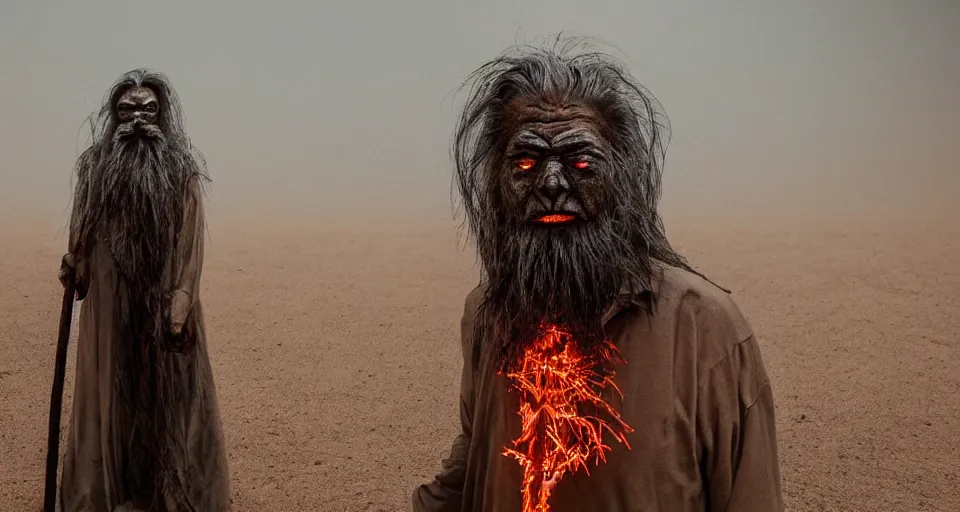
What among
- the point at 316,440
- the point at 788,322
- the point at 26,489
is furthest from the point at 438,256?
the point at 26,489

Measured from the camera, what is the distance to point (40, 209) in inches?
188

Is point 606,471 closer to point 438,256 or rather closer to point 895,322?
point 438,256

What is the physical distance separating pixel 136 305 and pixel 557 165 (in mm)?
1851

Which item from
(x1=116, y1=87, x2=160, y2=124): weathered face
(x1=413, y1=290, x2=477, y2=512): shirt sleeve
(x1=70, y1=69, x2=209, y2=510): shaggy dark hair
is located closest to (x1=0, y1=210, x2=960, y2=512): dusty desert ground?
(x1=70, y1=69, x2=209, y2=510): shaggy dark hair

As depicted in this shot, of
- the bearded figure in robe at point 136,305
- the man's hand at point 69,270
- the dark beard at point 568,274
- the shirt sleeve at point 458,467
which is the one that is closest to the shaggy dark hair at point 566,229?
the dark beard at point 568,274

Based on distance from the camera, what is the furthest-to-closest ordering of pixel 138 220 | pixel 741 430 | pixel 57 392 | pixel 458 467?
pixel 57 392
pixel 138 220
pixel 458 467
pixel 741 430

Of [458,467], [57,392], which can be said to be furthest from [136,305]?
[458,467]

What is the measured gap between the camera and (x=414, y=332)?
16.6ft

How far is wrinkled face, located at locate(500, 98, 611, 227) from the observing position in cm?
182

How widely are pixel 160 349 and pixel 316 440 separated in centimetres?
131

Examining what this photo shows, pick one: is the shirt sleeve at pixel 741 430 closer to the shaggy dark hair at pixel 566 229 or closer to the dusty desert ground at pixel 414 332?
the shaggy dark hair at pixel 566 229

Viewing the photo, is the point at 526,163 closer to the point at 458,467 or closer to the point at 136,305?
the point at 458,467

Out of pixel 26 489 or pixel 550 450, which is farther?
pixel 26 489

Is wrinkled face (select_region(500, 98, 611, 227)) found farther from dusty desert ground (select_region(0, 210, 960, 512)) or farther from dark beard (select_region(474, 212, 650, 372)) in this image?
dusty desert ground (select_region(0, 210, 960, 512))
